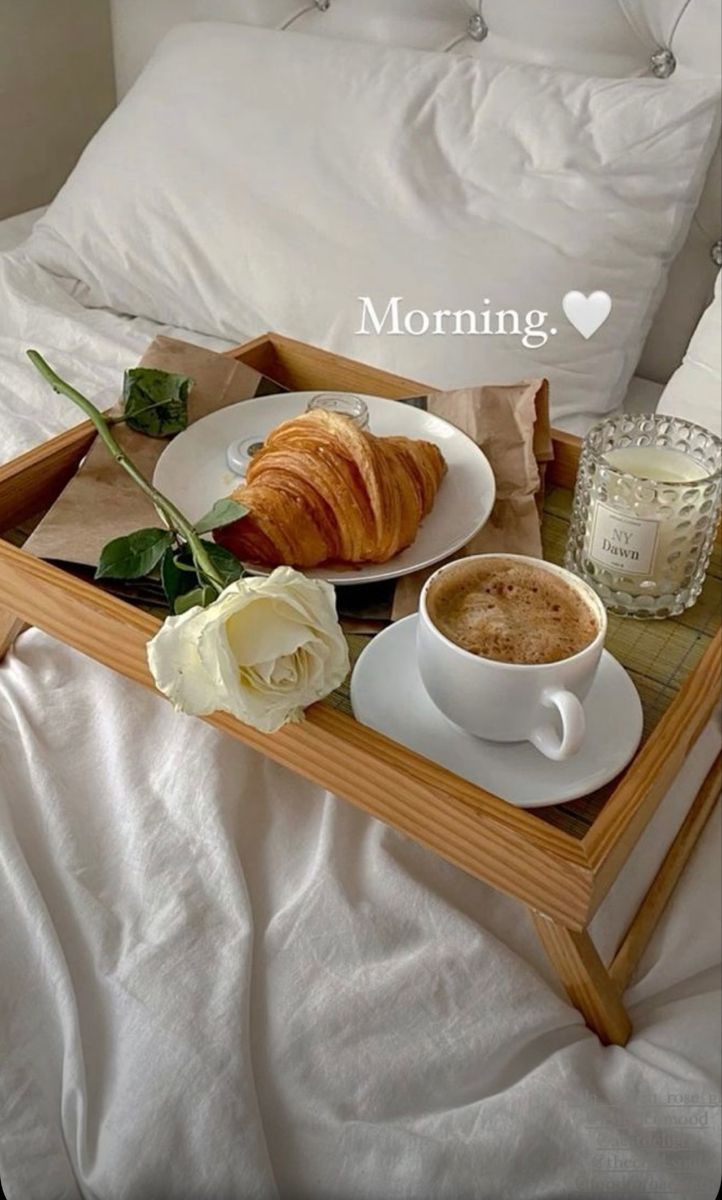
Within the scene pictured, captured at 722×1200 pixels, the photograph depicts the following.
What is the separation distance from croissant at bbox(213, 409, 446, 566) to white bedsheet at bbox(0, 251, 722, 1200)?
Answer: 5.3 inches

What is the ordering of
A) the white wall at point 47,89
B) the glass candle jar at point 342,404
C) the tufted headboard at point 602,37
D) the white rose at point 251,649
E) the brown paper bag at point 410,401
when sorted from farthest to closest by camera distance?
1. the white wall at point 47,89
2. the tufted headboard at point 602,37
3. the glass candle jar at point 342,404
4. the brown paper bag at point 410,401
5. the white rose at point 251,649

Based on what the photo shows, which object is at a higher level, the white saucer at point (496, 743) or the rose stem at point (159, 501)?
the rose stem at point (159, 501)

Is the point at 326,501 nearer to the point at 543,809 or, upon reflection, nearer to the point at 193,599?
the point at 193,599

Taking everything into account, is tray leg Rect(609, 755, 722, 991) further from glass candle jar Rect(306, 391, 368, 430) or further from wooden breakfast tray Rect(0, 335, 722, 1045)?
glass candle jar Rect(306, 391, 368, 430)

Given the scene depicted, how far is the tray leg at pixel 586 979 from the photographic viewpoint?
0.57 meters

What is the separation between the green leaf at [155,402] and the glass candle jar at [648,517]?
324 millimetres

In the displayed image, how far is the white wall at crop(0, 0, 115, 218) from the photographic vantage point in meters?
1.54

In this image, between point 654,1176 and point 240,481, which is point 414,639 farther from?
point 654,1176

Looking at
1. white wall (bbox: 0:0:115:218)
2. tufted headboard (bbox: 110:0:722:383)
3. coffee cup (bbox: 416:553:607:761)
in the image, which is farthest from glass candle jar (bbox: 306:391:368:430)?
white wall (bbox: 0:0:115:218)

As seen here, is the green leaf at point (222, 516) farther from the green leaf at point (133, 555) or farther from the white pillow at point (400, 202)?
the white pillow at point (400, 202)

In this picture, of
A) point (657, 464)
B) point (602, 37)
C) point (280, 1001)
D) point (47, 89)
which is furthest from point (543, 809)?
point (47, 89)

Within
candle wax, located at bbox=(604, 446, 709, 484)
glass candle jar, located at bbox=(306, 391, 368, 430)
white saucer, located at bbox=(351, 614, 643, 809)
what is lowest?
white saucer, located at bbox=(351, 614, 643, 809)

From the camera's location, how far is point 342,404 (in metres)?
0.88

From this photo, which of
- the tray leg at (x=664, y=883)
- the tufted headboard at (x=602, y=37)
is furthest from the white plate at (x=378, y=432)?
the tufted headboard at (x=602, y=37)
